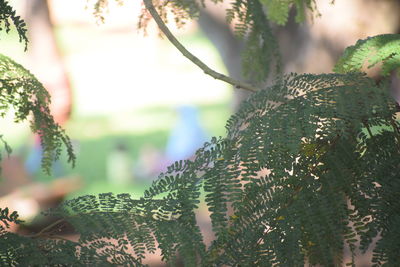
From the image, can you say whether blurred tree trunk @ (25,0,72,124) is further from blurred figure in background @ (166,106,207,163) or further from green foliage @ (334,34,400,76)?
green foliage @ (334,34,400,76)

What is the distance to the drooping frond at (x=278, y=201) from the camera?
50.8 inches

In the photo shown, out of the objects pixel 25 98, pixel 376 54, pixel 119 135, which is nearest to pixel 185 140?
pixel 119 135

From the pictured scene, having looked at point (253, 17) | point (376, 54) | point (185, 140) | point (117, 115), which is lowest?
point (376, 54)

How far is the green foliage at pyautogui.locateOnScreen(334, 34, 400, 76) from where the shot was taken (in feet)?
4.95

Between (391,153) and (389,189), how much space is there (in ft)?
0.33

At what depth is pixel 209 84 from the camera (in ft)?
48.3

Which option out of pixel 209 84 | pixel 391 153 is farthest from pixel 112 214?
pixel 209 84

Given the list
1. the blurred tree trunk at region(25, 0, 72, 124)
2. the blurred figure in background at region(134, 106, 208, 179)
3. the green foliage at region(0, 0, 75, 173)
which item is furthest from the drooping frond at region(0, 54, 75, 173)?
the blurred figure in background at region(134, 106, 208, 179)

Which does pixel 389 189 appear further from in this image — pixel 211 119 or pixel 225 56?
pixel 211 119

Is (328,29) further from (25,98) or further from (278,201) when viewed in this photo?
Result: (278,201)

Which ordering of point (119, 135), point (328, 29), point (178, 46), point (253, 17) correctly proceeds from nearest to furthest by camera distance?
point (178, 46)
point (253, 17)
point (328, 29)
point (119, 135)

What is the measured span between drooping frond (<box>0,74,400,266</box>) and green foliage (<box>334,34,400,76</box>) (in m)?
0.13

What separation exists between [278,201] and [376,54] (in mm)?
460

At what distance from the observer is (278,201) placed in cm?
133
